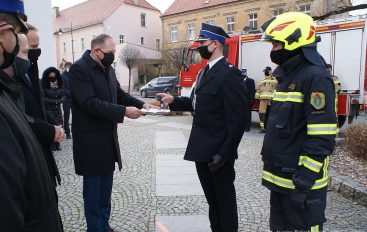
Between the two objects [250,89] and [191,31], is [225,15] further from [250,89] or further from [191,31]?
[250,89]

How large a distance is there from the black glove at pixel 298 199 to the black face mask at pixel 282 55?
95cm

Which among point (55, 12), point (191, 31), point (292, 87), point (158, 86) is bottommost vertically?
point (158, 86)

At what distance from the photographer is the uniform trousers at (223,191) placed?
10.5 ft

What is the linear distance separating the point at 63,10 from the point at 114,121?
194 ft

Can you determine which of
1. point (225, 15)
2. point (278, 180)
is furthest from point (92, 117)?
point (225, 15)

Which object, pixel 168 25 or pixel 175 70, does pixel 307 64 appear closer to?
pixel 175 70

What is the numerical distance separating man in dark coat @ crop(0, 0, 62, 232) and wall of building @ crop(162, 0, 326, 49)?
96.8ft

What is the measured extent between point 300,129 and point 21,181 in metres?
1.84

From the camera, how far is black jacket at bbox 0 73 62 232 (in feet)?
3.74

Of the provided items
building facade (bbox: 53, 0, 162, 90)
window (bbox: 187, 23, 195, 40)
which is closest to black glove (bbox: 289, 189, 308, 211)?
building facade (bbox: 53, 0, 162, 90)

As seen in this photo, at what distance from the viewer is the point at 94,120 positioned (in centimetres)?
349

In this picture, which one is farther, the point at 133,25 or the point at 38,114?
the point at 133,25

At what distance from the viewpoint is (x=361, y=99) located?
9.41 meters

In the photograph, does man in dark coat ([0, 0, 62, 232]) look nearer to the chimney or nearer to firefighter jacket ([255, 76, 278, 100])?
firefighter jacket ([255, 76, 278, 100])
